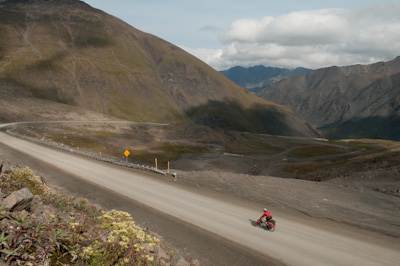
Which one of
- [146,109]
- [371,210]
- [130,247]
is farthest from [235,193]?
[146,109]

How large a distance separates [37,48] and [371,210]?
196739mm

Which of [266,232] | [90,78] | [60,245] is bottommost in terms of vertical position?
[266,232]

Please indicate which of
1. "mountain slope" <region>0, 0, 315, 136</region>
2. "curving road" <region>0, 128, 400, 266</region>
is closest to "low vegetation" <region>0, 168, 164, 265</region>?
"curving road" <region>0, 128, 400, 266</region>

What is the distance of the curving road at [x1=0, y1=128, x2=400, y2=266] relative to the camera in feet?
39.6

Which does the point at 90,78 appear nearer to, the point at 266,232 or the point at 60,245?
the point at 266,232

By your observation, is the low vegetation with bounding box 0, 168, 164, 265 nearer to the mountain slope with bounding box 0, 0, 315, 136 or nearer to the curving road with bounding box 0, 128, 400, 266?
the curving road with bounding box 0, 128, 400, 266

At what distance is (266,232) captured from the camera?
14117mm

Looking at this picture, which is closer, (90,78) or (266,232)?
(266,232)

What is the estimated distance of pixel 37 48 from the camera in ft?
542

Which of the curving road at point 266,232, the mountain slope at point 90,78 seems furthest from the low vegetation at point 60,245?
the mountain slope at point 90,78

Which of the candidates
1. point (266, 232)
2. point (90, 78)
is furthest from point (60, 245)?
point (90, 78)

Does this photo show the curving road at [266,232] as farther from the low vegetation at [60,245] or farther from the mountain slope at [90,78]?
the mountain slope at [90,78]

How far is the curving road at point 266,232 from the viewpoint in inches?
476

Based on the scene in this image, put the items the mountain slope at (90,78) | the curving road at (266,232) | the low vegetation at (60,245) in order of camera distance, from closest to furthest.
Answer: the low vegetation at (60,245) → the curving road at (266,232) → the mountain slope at (90,78)
